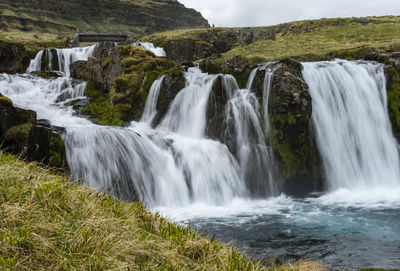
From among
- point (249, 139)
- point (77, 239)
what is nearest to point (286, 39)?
point (249, 139)

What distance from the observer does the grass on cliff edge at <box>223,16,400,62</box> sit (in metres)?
33.6

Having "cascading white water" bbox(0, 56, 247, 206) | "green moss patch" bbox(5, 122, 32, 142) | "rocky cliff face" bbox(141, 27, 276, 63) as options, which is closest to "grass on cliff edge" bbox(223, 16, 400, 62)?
"rocky cliff face" bbox(141, 27, 276, 63)

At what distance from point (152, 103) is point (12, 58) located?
1753cm

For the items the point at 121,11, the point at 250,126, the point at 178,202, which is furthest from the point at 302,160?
the point at 121,11

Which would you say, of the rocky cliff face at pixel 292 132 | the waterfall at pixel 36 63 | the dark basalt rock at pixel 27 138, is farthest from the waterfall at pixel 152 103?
the waterfall at pixel 36 63

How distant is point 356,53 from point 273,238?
896 inches

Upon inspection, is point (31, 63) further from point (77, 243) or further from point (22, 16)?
point (22, 16)

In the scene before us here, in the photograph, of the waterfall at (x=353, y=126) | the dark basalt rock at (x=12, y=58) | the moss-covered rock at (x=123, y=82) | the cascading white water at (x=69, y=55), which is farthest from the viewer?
the cascading white water at (x=69, y=55)

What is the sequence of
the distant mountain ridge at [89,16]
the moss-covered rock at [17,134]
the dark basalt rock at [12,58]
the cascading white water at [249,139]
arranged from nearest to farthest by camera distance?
the moss-covered rock at [17,134], the cascading white water at [249,139], the dark basalt rock at [12,58], the distant mountain ridge at [89,16]

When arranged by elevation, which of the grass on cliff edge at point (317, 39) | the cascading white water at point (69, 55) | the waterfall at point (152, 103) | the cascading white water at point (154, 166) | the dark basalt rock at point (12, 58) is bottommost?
the cascading white water at point (154, 166)

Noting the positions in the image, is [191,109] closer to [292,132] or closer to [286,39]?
[292,132]

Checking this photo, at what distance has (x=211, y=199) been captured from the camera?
13562 millimetres

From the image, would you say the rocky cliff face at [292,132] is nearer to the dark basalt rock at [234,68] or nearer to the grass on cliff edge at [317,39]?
the dark basalt rock at [234,68]

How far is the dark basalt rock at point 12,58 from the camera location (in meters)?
26.9
